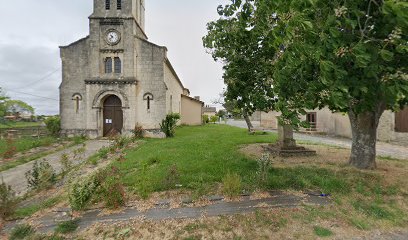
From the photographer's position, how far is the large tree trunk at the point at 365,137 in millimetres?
6723

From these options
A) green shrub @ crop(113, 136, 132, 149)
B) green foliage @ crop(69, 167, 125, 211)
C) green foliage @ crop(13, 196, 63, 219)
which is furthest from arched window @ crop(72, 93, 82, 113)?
green foliage @ crop(69, 167, 125, 211)

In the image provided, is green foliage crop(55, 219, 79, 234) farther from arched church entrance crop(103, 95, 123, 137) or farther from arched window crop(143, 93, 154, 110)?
arched church entrance crop(103, 95, 123, 137)

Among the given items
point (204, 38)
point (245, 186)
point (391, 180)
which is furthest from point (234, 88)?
point (391, 180)

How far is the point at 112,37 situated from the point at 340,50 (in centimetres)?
1784

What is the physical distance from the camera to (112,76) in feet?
57.0

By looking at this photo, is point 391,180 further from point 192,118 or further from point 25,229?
point 192,118

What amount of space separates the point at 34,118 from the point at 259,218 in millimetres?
65226

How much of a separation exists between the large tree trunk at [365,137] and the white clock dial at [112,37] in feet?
54.8

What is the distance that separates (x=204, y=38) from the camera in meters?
7.92

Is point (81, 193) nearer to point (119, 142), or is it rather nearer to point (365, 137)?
point (365, 137)

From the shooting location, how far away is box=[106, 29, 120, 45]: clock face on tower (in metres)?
17.4

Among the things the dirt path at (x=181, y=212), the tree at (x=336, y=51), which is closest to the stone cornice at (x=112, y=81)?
the tree at (x=336, y=51)

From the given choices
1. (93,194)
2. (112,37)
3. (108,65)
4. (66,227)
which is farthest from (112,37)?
(66,227)

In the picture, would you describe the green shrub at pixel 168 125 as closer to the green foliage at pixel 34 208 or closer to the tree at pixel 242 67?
the tree at pixel 242 67
